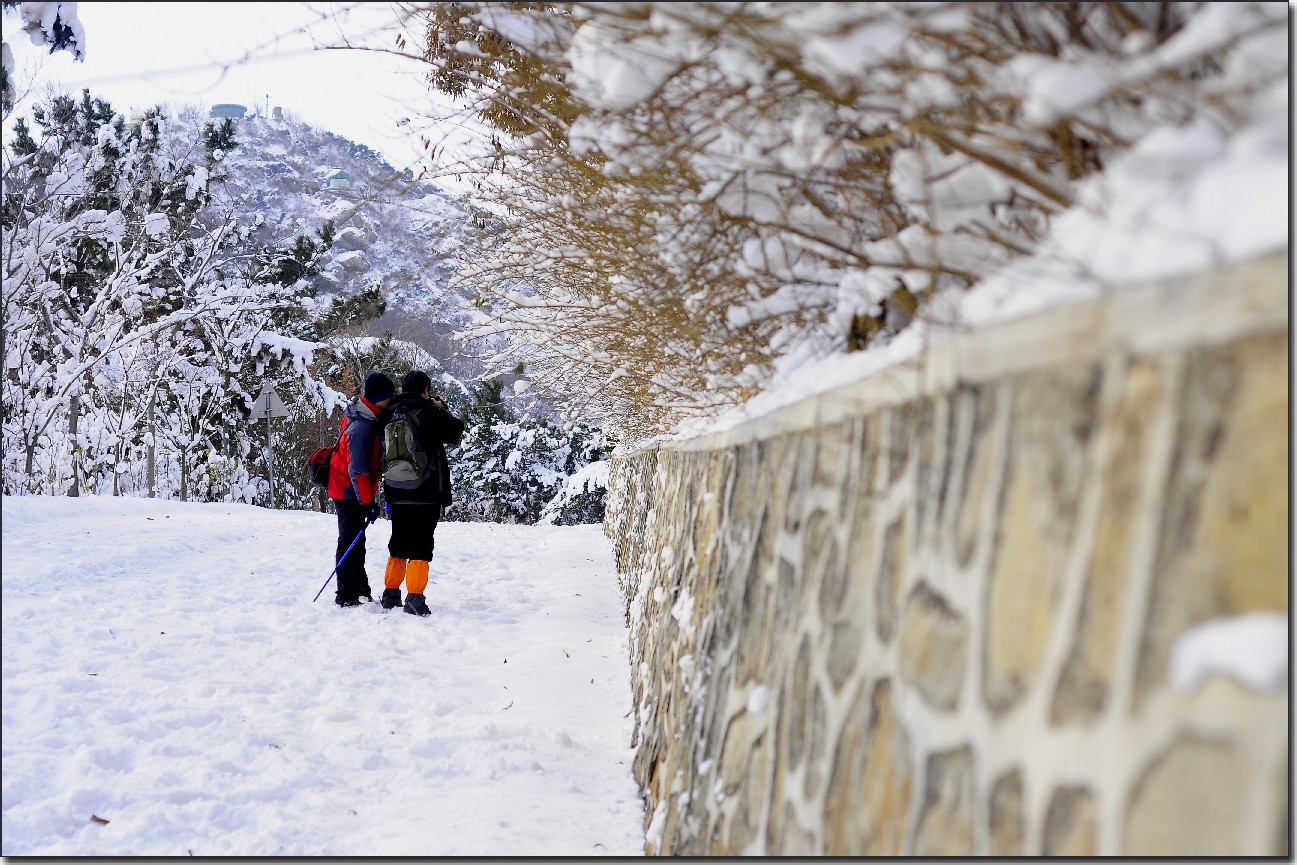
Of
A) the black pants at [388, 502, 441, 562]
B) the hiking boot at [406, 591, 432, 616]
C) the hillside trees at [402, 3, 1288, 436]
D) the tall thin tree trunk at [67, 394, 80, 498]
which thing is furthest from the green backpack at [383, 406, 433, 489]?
the tall thin tree trunk at [67, 394, 80, 498]

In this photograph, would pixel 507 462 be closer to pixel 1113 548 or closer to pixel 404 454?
pixel 404 454

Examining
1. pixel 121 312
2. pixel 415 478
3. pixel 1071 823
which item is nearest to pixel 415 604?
pixel 415 478

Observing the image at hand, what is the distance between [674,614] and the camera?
3.54m

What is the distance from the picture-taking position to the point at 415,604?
6.54 m

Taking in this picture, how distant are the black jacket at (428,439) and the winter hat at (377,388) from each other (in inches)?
5.4

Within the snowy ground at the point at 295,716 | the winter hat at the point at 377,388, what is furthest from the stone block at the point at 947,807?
the winter hat at the point at 377,388

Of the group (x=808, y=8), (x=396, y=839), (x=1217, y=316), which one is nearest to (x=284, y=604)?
(x=396, y=839)

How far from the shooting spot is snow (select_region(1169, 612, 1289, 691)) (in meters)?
0.78

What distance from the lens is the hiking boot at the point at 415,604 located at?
6.54m

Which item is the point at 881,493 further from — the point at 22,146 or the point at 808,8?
the point at 22,146

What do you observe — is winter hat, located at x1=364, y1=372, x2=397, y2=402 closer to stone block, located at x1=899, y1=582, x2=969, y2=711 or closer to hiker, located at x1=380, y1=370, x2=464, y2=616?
hiker, located at x1=380, y1=370, x2=464, y2=616

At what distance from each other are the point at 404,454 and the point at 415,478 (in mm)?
173

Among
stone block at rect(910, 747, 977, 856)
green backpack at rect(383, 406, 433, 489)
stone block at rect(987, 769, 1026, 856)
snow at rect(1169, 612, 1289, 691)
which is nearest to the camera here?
snow at rect(1169, 612, 1289, 691)

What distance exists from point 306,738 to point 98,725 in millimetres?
802
